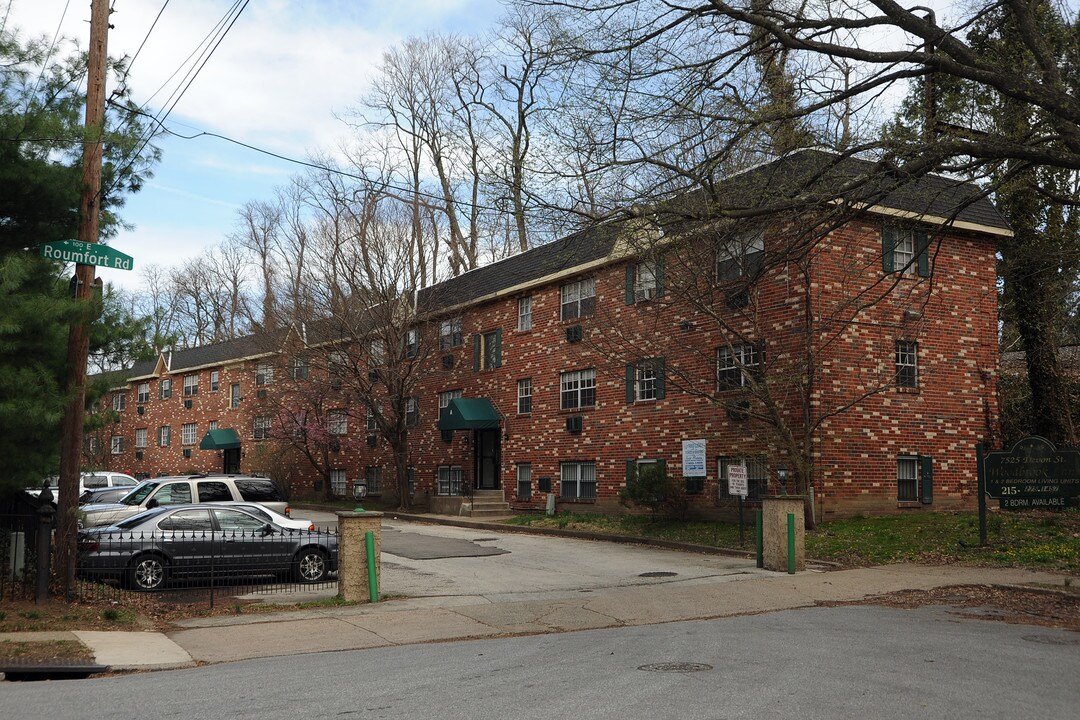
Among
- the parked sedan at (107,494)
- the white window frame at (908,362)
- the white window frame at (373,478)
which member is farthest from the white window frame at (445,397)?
the white window frame at (908,362)

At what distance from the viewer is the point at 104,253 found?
1309 cm

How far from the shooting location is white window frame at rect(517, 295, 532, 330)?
33.0 metres

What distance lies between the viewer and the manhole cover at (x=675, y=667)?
850cm

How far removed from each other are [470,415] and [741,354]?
12.3 meters

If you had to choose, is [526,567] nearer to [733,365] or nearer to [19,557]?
[733,365]

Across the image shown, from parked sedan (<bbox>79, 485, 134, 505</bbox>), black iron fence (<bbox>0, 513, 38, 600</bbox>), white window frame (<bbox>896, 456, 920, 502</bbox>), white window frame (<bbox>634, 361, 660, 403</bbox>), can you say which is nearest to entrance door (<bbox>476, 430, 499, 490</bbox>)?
white window frame (<bbox>634, 361, 660, 403</bbox>)

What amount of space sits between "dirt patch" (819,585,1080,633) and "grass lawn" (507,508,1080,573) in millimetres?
2202

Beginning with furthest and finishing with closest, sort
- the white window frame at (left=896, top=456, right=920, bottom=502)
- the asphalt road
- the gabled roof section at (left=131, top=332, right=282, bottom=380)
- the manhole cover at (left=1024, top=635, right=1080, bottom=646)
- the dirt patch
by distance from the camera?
the gabled roof section at (left=131, top=332, right=282, bottom=380), the white window frame at (left=896, top=456, right=920, bottom=502), the dirt patch, the manhole cover at (left=1024, top=635, right=1080, bottom=646), the asphalt road

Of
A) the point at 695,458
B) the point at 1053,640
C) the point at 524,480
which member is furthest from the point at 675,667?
the point at 524,480

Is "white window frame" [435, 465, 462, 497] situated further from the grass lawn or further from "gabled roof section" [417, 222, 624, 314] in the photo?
the grass lawn

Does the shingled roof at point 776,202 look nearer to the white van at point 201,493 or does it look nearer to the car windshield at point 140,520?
the car windshield at point 140,520

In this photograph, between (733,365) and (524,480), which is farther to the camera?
(524,480)

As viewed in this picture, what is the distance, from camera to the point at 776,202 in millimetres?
12781

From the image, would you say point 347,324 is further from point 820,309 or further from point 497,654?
point 497,654
